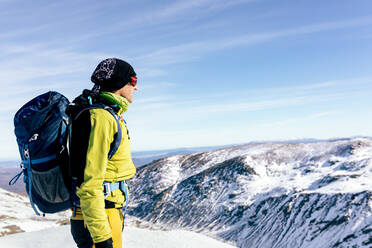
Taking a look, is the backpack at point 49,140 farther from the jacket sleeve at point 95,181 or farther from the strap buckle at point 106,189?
the strap buckle at point 106,189

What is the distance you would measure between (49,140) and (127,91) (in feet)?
4.24

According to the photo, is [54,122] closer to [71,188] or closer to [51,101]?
[51,101]

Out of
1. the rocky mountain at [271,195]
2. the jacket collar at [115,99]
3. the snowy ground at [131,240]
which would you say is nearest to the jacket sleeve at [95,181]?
the jacket collar at [115,99]

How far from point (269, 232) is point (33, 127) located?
56714 mm

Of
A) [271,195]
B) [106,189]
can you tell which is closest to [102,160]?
[106,189]

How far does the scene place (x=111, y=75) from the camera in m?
4.49

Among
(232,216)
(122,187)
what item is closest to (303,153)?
(232,216)

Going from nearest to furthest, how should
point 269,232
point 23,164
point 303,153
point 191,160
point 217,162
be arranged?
point 23,164 < point 269,232 < point 303,153 < point 217,162 < point 191,160

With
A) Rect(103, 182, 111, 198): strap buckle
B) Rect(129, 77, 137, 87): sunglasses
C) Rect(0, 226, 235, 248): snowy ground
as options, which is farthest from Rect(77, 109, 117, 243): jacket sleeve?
Rect(0, 226, 235, 248): snowy ground

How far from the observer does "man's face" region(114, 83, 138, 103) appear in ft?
15.1

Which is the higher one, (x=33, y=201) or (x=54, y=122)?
(x=54, y=122)

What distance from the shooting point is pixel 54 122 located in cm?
411

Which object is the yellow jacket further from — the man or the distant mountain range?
the distant mountain range

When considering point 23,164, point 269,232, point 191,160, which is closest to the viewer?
point 23,164
